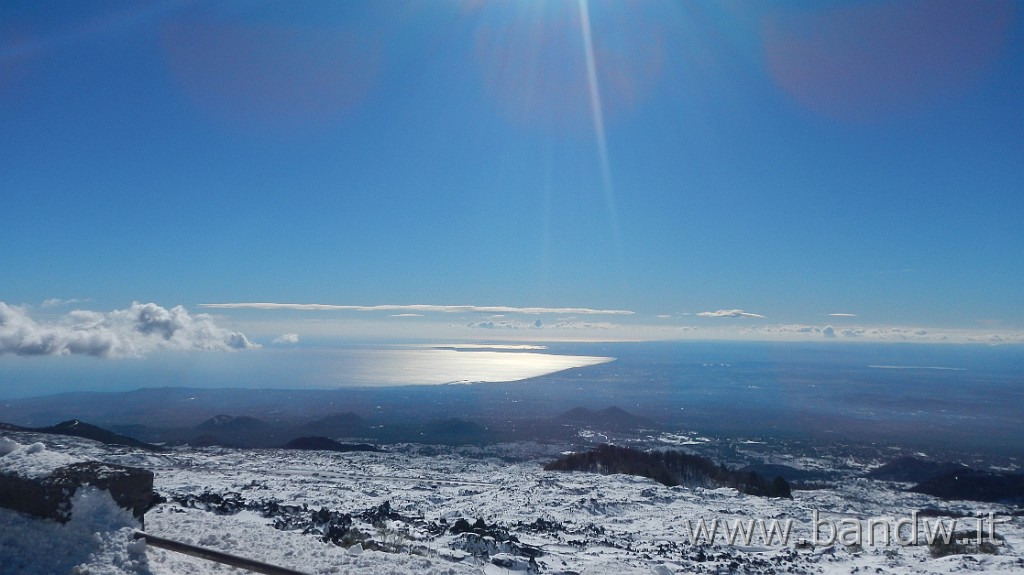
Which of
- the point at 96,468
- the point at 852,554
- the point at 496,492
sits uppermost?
the point at 96,468

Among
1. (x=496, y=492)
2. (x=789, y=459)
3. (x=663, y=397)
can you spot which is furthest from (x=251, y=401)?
(x=496, y=492)

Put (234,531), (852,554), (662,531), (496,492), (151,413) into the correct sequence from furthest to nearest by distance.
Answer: (151,413) → (496,492) → (662,531) → (852,554) → (234,531)

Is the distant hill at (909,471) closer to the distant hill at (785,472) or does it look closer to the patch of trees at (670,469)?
the distant hill at (785,472)

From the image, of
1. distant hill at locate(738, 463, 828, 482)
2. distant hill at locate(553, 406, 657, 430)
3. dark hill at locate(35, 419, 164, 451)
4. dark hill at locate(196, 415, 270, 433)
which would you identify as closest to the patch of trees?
distant hill at locate(738, 463, 828, 482)

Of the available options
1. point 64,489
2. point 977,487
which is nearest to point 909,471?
point 977,487

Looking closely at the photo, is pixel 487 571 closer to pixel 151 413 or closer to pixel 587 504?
pixel 587 504
